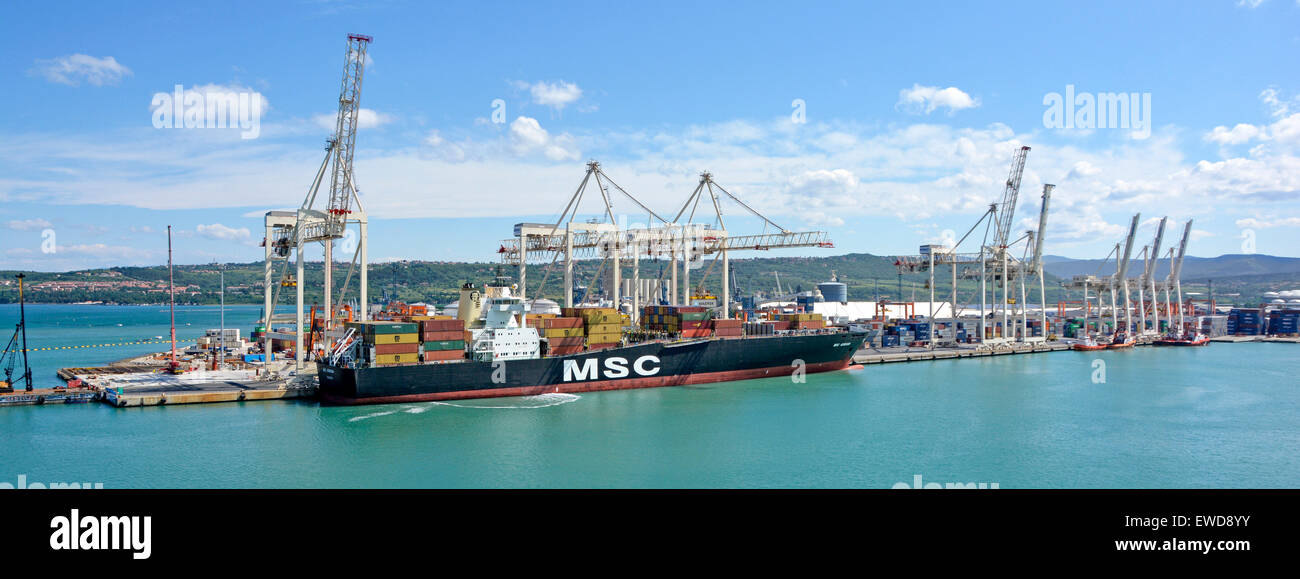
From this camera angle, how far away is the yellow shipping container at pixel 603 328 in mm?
33312

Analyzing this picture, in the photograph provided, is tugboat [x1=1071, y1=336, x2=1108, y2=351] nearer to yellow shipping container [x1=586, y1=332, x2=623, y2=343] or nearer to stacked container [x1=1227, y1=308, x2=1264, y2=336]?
stacked container [x1=1227, y1=308, x2=1264, y2=336]

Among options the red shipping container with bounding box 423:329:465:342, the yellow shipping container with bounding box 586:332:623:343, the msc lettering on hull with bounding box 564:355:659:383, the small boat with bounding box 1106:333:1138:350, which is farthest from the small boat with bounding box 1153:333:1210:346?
the red shipping container with bounding box 423:329:465:342

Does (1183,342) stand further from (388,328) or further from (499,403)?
(388,328)

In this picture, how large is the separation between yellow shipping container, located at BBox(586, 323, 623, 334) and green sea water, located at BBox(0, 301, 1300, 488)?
3.05m

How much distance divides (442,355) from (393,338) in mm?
2044

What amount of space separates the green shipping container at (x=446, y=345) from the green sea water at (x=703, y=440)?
8.00 ft

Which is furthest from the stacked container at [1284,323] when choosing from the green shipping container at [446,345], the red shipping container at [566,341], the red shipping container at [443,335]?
the red shipping container at [443,335]

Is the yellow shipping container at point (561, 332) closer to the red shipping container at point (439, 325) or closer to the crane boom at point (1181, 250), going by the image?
the red shipping container at point (439, 325)
